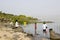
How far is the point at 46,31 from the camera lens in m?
28.1

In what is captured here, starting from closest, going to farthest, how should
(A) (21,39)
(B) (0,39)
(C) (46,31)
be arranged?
(B) (0,39)
(A) (21,39)
(C) (46,31)

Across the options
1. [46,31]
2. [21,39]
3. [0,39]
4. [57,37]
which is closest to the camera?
[0,39]

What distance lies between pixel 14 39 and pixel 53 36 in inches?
254

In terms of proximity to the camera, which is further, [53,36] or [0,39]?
[53,36]

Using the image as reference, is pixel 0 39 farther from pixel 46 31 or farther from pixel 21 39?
pixel 46 31

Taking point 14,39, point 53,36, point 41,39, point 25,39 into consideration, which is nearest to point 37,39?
point 41,39

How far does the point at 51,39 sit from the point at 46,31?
473 cm

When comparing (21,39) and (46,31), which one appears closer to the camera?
(21,39)

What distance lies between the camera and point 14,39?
18344 millimetres

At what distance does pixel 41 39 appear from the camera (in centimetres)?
2309

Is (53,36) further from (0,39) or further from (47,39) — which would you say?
(0,39)

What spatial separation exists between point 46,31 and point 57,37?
5.68 m

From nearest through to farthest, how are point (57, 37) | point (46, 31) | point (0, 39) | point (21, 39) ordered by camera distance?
point (0, 39) → point (21, 39) → point (57, 37) → point (46, 31)

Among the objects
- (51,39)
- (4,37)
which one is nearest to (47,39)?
(51,39)
